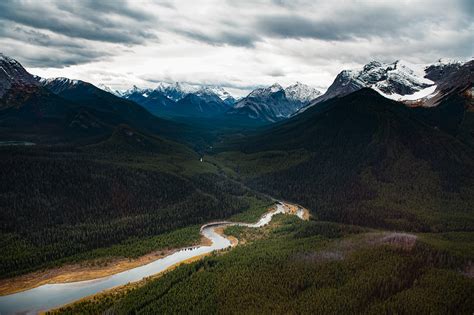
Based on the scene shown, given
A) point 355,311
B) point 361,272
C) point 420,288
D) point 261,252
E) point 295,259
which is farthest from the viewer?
point 261,252

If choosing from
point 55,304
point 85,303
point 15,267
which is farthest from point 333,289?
point 15,267

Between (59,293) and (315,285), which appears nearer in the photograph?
(315,285)

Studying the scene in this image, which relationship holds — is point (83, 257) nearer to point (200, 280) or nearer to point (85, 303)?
point (85, 303)

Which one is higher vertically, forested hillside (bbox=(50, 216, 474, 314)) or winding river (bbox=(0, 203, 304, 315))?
forested hillside (bbox=(50, 216, 474, 314))

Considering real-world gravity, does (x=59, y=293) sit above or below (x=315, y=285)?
below

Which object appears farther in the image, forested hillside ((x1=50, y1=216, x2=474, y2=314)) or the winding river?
the winding river

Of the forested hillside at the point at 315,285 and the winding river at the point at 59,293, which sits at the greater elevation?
the forested hillside at the point at 315,285

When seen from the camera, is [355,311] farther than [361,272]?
No

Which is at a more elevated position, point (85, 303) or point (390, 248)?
point (390, 248)

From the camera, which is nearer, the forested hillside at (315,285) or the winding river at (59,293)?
the forested hillside at (315,285)

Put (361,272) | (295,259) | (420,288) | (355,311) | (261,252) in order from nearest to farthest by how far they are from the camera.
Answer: (355,311) < (420,288) < (361,272) < (295,259) < (261,252)
